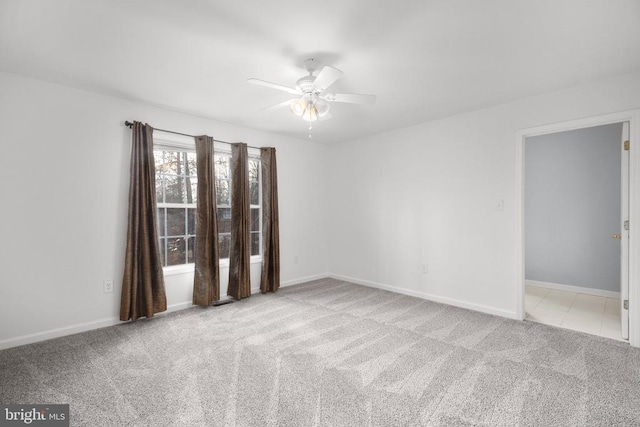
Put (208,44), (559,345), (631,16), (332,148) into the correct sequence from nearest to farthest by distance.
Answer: (631,16) → (208,44) → (559,345) → (332,148)

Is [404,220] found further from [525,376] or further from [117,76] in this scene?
[117,76]

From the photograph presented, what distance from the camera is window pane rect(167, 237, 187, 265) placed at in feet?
12.0

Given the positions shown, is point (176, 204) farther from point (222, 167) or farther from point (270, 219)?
point (270, 219)

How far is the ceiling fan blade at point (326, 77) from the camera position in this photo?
2014 millimetres

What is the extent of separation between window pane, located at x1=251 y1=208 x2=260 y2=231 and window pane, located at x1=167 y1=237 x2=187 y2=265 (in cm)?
107

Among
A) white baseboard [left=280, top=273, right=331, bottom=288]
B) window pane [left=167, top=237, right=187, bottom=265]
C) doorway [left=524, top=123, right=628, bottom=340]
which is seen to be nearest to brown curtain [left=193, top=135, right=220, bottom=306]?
window pane [left=167, top=237, right=187, bottom=265]

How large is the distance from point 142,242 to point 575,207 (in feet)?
19.3

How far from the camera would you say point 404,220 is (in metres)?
4.32

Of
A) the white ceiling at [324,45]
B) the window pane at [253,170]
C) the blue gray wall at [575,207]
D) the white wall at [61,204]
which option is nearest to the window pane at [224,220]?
the window pane at [253,170]

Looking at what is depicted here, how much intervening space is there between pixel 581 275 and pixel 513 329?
7.69 ft

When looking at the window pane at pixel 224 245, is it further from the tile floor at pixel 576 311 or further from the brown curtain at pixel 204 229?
the tile floor at pixel 576 311

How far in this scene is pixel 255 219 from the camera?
455 centimetres

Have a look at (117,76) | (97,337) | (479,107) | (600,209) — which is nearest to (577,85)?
(479,107)

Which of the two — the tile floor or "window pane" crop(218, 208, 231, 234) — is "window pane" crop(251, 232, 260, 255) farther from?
the tile floor
